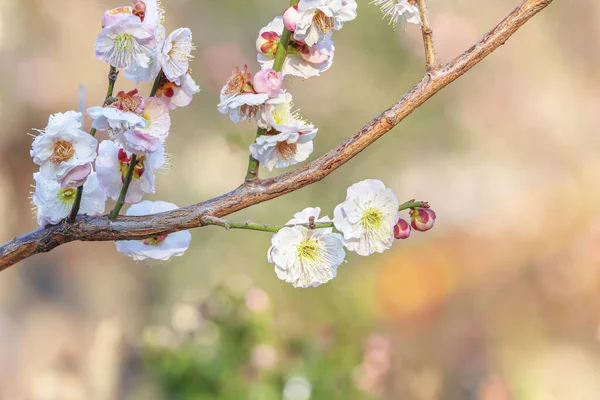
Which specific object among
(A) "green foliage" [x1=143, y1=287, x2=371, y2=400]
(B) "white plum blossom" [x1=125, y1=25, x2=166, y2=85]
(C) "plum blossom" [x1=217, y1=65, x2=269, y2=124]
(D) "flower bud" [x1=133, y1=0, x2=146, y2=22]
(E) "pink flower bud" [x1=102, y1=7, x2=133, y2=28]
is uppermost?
(A) "green foliage" [x1=143, y1=287, x2=371, y2=400]

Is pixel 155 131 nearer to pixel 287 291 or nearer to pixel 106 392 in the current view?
pixel 287 291

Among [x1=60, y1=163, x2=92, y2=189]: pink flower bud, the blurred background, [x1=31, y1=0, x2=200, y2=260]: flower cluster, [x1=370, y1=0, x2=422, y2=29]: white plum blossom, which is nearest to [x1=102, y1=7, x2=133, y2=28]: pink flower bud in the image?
[x1=31, y1=0, x2=200, y2=260]: flower cluster

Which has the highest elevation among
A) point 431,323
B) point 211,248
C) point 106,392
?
point 211,248

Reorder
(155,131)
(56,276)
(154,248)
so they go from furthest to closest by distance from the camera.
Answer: (56,276), (154,248), (155,131)

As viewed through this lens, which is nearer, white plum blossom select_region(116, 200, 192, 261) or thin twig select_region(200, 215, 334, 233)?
thin twig select_region(200, 215, 334, 233)

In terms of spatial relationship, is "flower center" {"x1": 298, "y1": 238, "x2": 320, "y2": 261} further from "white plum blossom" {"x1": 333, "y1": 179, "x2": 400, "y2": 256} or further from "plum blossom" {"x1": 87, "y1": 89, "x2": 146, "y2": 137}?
"plum blossom" {"x1": 87, "y1": 89, "x2": 146, "y2": 137}

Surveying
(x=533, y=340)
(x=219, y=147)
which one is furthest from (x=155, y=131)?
(x=533, y=340)

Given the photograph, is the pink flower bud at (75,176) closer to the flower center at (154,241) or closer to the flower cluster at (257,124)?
the flower cluster at (257,124)
